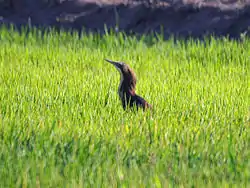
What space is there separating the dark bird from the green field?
10 centimetres

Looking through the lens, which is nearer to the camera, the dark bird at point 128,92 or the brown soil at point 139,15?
the dark bird at point 128,92

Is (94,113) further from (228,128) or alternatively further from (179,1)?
(179,1)

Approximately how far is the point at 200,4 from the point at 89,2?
1.30 meters

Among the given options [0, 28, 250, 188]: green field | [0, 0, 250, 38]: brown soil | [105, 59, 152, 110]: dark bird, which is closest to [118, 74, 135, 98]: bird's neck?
[105, 59, 152, 110]: dark bird

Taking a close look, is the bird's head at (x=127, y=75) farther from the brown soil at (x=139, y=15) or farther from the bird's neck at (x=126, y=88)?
the brown soil at (x=139, y=15)

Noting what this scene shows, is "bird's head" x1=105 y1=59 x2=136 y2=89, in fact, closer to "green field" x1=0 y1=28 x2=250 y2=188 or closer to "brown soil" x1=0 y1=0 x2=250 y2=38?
"green field" x1=0 y1=28 x2=250 y2=188

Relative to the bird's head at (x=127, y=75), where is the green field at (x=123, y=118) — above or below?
below

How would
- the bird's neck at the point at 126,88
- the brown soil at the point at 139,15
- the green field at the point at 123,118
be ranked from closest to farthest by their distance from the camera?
1. the green field at the point at 123,118
2. the bird's neck at the point at 126,88
3. the brown soil at the point at 139,15

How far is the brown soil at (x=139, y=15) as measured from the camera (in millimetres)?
8648

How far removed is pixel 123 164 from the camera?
13.6 ft

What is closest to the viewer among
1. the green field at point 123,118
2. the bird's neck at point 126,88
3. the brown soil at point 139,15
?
the green field at point 123,118

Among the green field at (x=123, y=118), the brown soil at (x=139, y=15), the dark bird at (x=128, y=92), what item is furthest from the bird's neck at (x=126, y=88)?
the brown soil at (x=139, y=15)

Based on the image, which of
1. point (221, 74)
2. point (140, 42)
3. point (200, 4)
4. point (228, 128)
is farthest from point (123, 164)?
point (200, 4)

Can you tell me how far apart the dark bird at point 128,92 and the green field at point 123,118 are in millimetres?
99
